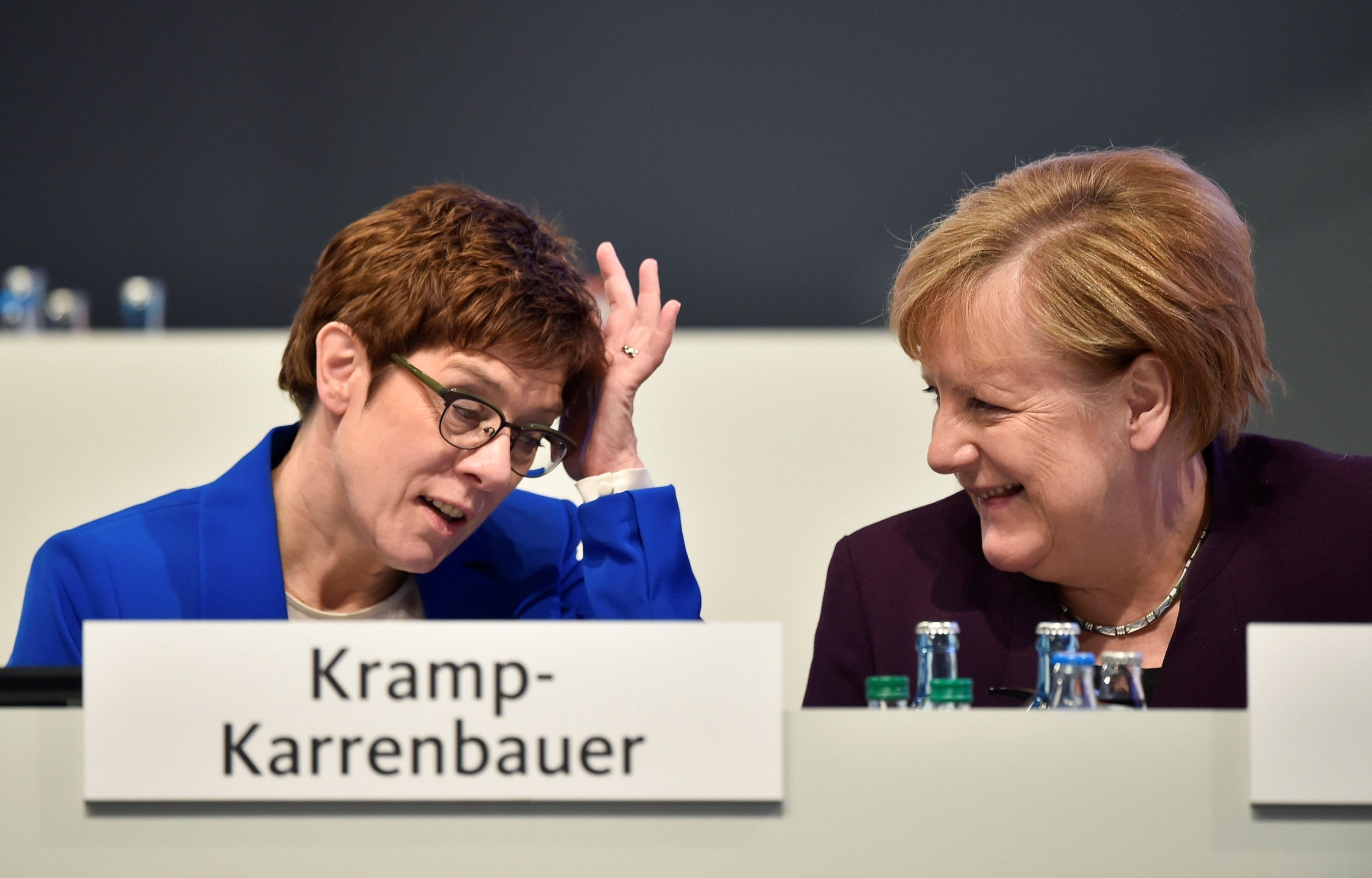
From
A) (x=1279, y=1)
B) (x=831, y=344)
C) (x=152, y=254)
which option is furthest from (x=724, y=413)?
(x=1279, y=1)

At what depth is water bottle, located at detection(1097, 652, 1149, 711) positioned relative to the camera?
0.78 metres

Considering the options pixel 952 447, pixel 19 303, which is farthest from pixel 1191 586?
pixel 19 303

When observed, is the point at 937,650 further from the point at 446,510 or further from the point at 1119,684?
the point at 446,510

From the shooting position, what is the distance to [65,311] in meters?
3.07

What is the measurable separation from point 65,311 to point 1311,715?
3.04 metres

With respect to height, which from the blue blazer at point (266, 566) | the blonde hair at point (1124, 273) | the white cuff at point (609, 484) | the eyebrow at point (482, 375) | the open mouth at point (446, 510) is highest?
the blonde hair at point (1124, 273)

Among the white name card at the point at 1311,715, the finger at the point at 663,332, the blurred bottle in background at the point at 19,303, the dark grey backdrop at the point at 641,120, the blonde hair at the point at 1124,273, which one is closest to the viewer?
the white name card at the point at 1311,715

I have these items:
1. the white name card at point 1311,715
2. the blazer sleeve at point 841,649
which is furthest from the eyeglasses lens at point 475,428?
the white name card at point 1311,715

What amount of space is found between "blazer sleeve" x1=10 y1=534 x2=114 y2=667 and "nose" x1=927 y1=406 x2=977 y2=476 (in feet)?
2.72

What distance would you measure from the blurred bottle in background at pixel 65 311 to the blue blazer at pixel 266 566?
180 cm

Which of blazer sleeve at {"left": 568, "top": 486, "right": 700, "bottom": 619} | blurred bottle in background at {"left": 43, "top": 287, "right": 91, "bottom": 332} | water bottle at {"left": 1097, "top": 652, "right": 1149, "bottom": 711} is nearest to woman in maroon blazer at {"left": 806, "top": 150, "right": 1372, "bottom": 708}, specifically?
blazer sleeve at {"left": 568, "top": 486, "right": 700, "bottom": 619}

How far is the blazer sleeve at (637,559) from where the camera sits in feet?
4.74

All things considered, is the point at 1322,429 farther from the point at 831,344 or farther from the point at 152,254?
the point at 152,254

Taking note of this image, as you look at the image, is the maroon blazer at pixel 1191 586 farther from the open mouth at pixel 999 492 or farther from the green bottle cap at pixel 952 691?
the green bottle cap at pixel 952 691
